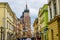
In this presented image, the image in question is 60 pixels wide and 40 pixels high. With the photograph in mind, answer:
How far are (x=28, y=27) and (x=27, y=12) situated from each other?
41.7 ft

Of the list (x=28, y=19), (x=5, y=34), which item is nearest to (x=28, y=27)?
(x=28, y=19)

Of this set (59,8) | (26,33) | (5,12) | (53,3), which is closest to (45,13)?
(5,12)

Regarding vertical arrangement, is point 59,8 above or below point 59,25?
above

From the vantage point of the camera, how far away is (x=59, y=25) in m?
26.7

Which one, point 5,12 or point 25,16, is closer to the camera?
point 5,12

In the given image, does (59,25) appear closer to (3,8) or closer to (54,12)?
(54,12)

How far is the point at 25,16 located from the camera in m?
162

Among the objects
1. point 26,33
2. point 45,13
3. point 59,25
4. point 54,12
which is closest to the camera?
point 59,25

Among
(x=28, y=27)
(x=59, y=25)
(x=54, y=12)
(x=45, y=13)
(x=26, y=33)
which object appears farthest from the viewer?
(x=28, y=27)

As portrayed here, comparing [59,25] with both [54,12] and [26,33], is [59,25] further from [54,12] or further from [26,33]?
[26,33]

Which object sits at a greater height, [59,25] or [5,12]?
[5,12]

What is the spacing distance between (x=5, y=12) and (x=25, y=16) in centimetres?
10362

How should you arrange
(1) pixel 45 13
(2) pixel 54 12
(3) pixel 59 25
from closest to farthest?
(3) pixel 59 25 < (2) pixel 54 12 < (1) pixel 45 13

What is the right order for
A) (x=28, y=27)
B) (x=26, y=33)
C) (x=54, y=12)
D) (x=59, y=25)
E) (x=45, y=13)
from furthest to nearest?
(x=28, y=27), (x=26, y=33), (x=45, y=13), (x=54, y=12), (x=59, y=25)
